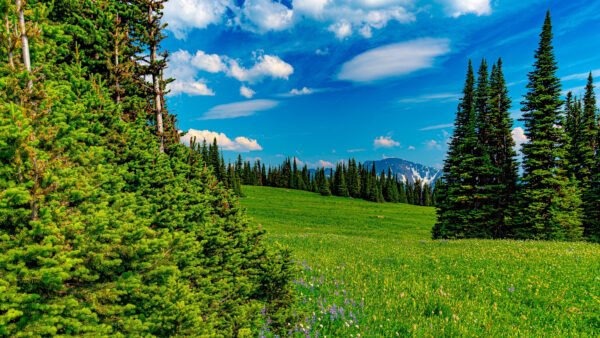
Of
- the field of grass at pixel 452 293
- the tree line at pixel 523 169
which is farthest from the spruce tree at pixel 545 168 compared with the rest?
the field of grass at pixel 452 293

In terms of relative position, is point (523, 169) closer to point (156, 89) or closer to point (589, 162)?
point (589, 162)

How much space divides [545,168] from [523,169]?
5.64 ft

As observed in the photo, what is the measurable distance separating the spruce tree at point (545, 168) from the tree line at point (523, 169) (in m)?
0.07

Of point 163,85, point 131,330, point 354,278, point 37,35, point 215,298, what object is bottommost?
point 354,278

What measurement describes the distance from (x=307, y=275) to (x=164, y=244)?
21.6 feet

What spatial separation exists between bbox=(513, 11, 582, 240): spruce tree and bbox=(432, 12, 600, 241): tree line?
0.07 meters

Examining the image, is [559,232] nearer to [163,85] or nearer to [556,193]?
[556,193]

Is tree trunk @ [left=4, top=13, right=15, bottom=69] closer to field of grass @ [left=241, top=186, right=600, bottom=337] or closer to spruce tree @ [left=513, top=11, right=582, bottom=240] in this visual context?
field of grass @ [left=241, top=186, right=600, bottom=337]

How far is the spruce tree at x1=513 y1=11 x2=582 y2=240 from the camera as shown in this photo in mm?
23609

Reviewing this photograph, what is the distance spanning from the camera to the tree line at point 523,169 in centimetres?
2409

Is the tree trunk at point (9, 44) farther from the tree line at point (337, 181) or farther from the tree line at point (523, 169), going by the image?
the tree line at point (337, 181)

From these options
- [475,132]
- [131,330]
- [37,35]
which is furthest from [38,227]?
[475,132]

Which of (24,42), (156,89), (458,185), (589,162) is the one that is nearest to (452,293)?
(24,42)

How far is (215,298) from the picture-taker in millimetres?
4316
